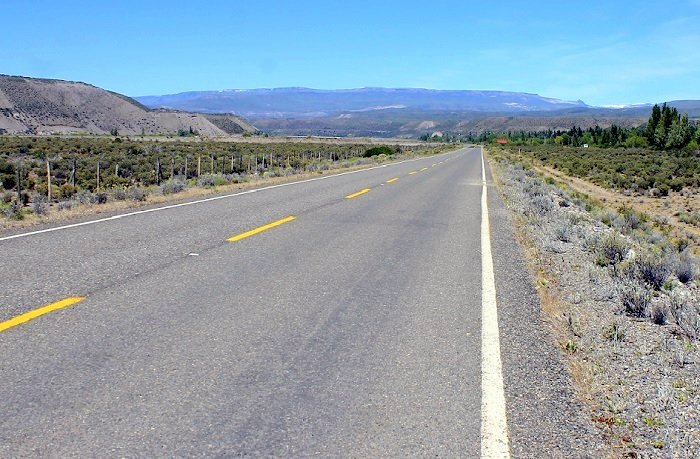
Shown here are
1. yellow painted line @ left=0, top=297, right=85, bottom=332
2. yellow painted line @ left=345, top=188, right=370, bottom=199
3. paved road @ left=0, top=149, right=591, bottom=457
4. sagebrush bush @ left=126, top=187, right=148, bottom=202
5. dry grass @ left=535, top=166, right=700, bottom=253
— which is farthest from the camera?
dry grass @ left=535, top=166, right=700, bottom=253

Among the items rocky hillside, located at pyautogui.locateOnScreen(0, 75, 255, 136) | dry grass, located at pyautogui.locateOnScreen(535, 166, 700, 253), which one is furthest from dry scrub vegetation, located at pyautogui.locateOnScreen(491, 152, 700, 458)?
rocky hillside, located at pyautogui.locateOnScreen(0, 75, 255, 136)

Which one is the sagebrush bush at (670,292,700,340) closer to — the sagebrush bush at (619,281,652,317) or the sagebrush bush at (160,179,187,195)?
the sagebrush bush at (619,281,652,317)

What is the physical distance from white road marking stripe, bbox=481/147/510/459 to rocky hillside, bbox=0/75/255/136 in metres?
127

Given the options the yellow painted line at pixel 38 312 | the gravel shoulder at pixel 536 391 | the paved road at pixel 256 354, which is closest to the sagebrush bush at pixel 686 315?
the gravel shoulder at pixel 536 391

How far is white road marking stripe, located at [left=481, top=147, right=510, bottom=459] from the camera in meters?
3.67

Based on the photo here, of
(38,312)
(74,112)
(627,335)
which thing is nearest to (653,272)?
(627,335)

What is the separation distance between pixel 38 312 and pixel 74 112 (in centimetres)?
15414

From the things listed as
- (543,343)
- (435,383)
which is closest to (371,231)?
(543,343)

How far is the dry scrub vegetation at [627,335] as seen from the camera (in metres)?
3.98

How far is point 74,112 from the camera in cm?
14462

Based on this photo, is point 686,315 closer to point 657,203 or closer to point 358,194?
point 358,194

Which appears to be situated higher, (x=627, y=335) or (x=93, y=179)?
(x=627, y=335)

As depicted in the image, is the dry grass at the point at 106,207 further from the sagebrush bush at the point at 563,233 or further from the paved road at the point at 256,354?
the sagebrush bush at the point at 563,233

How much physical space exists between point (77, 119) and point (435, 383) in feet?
501
